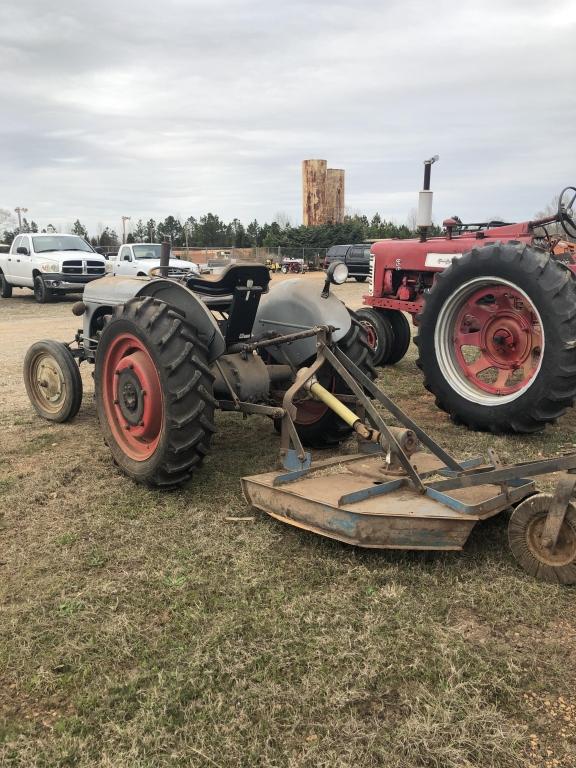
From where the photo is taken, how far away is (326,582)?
2.83 metres

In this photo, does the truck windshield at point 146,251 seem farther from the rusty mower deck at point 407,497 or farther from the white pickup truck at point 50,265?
the rusty mower deck at point 407,497

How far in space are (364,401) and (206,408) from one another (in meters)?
0.87

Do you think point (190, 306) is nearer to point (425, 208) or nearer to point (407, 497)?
point (407, 497)

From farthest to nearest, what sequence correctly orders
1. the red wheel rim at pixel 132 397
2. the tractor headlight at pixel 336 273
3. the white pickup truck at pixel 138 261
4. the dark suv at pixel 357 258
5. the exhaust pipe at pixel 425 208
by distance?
the dark suv at pixel 357 258 < the white pickup truck at pixel 138 261 < the exhaust pipe at pixel 425 208 < the tractor headlight at pixel 336 273 < the red wheel rim at pixel 132 397

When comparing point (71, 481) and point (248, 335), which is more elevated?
point (248, 335)

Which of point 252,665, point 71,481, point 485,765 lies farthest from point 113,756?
point 71,481

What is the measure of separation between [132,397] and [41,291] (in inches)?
562

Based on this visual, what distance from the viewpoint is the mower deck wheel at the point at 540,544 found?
268cm

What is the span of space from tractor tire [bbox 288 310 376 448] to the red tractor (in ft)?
3.90

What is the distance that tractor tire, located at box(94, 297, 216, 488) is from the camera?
141 inches

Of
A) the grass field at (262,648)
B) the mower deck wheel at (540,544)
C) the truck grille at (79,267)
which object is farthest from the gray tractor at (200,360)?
the truck grille at (79,267)

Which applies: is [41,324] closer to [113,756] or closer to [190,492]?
[190,492]

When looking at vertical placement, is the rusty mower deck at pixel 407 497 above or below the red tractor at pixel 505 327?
below

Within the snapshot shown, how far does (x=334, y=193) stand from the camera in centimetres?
3036
